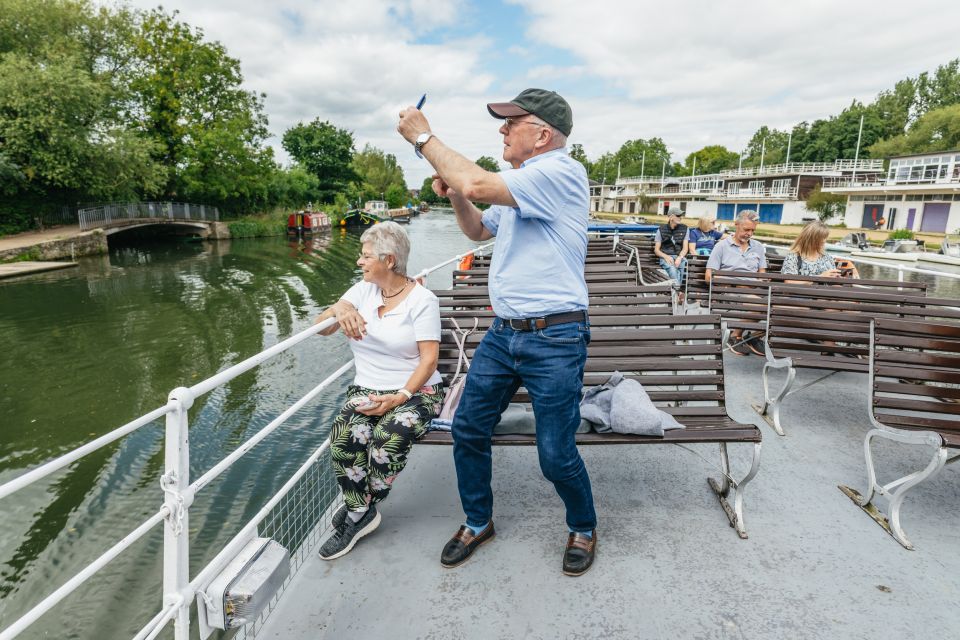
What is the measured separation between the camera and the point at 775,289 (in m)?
4.00

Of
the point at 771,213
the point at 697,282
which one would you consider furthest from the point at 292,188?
the point at 771,213

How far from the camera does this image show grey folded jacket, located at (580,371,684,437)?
7.92ft

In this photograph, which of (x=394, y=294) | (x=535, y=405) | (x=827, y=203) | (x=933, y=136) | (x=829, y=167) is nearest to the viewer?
(x=535, y=405)

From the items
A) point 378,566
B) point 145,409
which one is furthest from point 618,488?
point 145,409

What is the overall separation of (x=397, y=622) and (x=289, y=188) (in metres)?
49.7

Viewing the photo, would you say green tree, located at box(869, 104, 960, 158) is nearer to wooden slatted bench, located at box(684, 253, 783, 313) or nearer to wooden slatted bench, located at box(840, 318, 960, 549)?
wooden slatted bench, located at box(684, 253, 783, 313)

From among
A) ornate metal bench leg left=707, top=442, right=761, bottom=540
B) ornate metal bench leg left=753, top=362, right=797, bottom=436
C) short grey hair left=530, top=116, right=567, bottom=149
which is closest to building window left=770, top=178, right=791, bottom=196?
ornate metal bench leg left=753, top=362, right=797, bottom=436

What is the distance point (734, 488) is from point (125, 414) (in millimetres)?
7429

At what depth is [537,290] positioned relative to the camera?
2107mm

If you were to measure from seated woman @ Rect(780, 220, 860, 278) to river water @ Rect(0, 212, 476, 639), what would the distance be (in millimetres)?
5396

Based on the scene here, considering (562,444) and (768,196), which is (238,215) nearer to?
(562,444)

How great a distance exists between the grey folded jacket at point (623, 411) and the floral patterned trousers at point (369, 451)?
0.81 meters

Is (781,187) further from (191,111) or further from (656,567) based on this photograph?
(656,567)

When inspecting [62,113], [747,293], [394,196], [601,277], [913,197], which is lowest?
[747,293]
